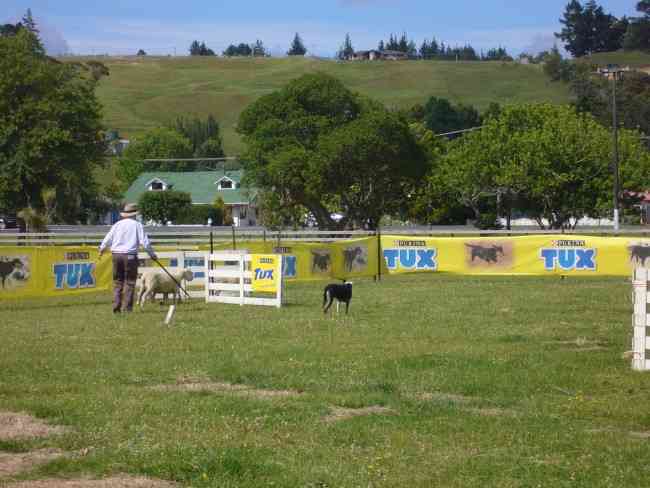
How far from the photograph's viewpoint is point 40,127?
166 ft

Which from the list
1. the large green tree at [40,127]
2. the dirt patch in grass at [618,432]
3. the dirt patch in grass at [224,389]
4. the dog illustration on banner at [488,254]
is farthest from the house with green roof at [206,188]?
the dirt patch in grass at [618,432]

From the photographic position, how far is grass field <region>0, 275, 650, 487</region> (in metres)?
7.67

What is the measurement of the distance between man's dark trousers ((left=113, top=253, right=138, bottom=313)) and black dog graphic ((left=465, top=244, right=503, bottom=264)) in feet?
44.5

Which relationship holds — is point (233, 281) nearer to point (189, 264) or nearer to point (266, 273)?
point (266, 273)

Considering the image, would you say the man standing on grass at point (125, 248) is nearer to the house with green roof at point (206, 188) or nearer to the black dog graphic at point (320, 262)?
the black dog graphic at point (320, 262)

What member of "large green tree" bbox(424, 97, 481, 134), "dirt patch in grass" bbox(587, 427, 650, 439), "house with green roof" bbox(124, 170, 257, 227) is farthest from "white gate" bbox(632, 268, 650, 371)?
"large green tree" bbox(424, 97, 481, 134)

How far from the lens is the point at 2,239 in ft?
120

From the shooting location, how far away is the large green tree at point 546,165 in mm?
57688

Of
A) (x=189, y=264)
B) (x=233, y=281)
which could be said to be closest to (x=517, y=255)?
(x=189, y=264)

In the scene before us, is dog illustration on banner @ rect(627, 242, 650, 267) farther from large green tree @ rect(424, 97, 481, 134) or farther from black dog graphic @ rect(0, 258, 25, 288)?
large green tree @ rect(424, 97, 481, 134)

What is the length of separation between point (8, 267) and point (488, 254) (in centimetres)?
1406

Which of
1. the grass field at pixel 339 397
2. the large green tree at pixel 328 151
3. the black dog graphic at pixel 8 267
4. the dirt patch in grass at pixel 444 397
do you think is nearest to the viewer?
the grass field at pixel 339 397

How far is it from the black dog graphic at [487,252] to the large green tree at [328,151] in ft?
71.5

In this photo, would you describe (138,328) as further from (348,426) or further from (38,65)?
(38,65)
